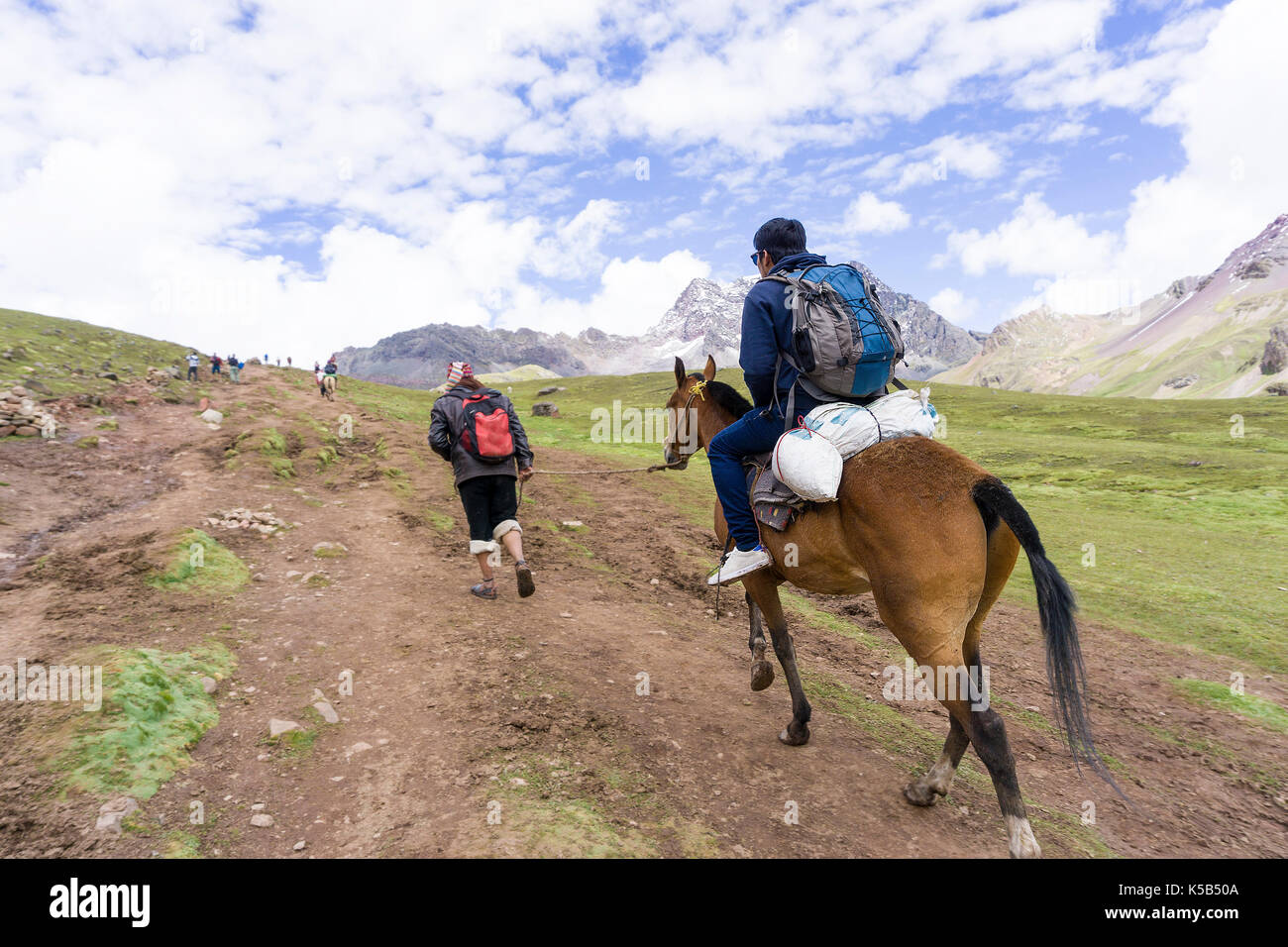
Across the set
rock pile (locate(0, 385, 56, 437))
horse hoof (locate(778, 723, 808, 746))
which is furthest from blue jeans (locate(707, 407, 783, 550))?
rock pile (locate(0, 385, 56, 437))

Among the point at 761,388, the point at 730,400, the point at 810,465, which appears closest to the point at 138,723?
the point at 810,465

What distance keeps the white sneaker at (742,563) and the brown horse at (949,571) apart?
2.11 ft

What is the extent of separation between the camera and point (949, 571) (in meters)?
4.27

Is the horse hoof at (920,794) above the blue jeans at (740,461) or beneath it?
beneath

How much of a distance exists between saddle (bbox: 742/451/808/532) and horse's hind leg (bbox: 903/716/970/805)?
82.7 inches

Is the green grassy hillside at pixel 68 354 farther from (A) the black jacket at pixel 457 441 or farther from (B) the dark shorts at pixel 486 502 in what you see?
(B) the dark shorts at pixel 486 502

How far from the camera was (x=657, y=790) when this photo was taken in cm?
469

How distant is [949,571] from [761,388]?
2.19 meters

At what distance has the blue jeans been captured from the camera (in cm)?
570

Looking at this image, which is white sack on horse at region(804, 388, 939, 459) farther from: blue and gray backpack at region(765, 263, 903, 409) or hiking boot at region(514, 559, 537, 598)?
hiking boot at region(514, 559, 537, 598)

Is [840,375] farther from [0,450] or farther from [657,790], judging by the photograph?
[0,450]

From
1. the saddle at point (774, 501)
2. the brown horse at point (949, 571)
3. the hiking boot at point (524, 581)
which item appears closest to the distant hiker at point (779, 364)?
the saddle at point (774, 501)

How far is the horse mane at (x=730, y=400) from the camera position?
6.98 metres
